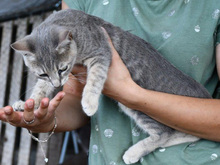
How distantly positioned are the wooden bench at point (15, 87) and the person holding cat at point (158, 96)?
1134mm

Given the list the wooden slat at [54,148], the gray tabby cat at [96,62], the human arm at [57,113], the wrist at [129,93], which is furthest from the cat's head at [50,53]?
the wooden slat at [54,148]

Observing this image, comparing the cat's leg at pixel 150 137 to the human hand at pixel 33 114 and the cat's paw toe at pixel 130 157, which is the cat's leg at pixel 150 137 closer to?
the cat's paw toe at pixel 130 157

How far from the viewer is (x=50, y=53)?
1.32 meters

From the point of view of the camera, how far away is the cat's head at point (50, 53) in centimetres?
129

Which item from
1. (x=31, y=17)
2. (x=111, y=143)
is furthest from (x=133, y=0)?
(x=31, y=17)

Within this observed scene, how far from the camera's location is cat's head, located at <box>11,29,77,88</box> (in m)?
1.29

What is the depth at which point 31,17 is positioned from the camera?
2455mm

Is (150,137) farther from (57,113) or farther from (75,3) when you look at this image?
(75,3)

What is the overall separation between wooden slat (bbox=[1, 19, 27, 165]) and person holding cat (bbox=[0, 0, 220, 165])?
1.13 metres

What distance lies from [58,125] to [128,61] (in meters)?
0.50

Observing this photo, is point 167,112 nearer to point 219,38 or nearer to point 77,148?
point 219,38

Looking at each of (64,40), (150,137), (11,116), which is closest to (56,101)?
(11,116)

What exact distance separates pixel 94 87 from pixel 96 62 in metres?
0.15

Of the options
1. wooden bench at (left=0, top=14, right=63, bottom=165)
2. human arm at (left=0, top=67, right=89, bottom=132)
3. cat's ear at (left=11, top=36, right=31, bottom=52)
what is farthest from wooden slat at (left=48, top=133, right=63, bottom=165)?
cat's ear at (left=11, top=36, right=31, bottom=52)
